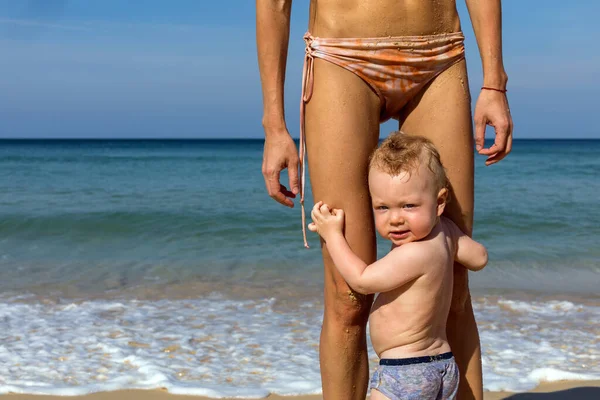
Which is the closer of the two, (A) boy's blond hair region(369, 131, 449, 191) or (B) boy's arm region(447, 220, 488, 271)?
(A) boy's blond hair region(369, 131, 449, 191)

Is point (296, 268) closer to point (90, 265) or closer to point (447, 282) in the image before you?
point (90, 265)

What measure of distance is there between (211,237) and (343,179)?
7558mm

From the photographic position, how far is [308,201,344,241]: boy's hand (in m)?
2.40

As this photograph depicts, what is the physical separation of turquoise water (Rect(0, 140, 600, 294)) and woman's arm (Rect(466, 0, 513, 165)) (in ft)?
13.9

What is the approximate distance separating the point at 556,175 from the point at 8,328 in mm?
18334

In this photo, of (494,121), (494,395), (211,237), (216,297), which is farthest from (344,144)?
(211,237)

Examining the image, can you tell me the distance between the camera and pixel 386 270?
234 centimetres

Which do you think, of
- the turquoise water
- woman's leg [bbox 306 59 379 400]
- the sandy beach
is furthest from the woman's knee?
the turquoise water

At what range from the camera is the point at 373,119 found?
2.47 meters

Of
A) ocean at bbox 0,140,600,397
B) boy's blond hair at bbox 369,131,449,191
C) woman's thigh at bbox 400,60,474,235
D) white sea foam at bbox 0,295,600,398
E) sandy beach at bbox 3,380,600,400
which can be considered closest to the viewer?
boy's blond hair at bbox 369,131,449,191

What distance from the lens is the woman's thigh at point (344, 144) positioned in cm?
239

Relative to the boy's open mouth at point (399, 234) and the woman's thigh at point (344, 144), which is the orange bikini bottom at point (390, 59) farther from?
the boy's open mouth at point (399, 234)

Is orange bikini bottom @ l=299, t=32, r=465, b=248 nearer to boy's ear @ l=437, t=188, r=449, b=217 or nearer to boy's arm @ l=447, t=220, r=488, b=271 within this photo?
boy's ear @ l=437, t=188, r=449, b=217

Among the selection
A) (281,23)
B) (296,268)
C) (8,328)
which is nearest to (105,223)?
(296,268)
